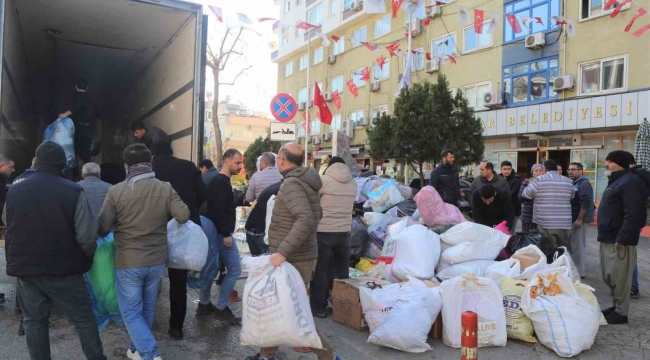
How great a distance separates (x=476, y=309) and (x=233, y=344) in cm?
213

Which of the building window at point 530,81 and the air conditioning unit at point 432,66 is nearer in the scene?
the building window at point 530,81

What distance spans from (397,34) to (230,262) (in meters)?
22.3

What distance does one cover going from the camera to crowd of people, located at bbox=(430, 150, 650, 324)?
504 centimetres

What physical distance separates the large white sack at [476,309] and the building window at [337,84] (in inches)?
1076

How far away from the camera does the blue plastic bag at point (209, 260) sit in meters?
4.98

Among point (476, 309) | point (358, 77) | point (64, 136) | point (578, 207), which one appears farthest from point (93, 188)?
point (358, 77)

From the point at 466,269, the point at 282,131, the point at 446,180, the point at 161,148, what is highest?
the point at 282,131

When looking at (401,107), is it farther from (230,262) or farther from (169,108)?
(230,262)

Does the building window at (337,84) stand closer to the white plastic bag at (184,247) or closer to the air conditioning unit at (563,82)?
the air conditioning unit at (563,82)

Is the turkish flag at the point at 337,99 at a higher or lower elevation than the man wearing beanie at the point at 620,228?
higher

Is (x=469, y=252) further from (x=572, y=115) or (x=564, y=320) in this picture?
(x=572, y=115)

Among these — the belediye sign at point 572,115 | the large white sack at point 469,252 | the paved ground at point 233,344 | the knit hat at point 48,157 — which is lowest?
the paved ground at point 233,344

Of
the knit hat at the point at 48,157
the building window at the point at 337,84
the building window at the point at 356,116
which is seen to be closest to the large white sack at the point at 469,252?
the knit hat at the point at 48,157

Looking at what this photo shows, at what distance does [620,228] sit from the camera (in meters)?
5.09
